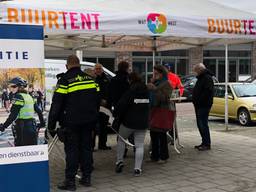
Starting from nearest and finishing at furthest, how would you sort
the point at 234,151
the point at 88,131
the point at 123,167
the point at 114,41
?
the point at 88,131 < the point at 123,167 < the point at 234,151 < the point at 114,41

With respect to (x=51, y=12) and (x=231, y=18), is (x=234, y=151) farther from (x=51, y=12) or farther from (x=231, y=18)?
(x=51, y=12)

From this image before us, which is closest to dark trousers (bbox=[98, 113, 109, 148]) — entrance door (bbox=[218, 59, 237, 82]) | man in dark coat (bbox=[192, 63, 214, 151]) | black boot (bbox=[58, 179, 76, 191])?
man in dark coat (bbox=[192, 63, 214, 151])

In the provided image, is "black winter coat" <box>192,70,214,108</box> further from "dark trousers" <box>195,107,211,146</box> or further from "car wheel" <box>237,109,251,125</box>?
"car wheel" <box>237,109,251,125</box>

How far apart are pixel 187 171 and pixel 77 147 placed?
2.11 m

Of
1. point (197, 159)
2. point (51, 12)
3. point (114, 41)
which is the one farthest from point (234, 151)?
point (51, 12)

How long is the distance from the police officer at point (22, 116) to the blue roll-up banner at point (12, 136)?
5 cm

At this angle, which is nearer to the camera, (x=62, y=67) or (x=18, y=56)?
(x=18, y=56)

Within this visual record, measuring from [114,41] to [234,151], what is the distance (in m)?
3.86

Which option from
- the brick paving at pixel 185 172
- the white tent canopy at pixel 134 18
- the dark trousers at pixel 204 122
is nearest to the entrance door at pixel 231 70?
the brick paving at pixel 185 172

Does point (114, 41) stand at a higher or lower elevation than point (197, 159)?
higher

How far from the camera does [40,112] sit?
5035mm

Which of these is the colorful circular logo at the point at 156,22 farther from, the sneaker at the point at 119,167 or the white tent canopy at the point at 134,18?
the sneaker at the point at 119,167

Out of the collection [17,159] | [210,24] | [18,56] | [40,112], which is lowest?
[17,159]

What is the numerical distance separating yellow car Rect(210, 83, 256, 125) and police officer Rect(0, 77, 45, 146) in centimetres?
1046
